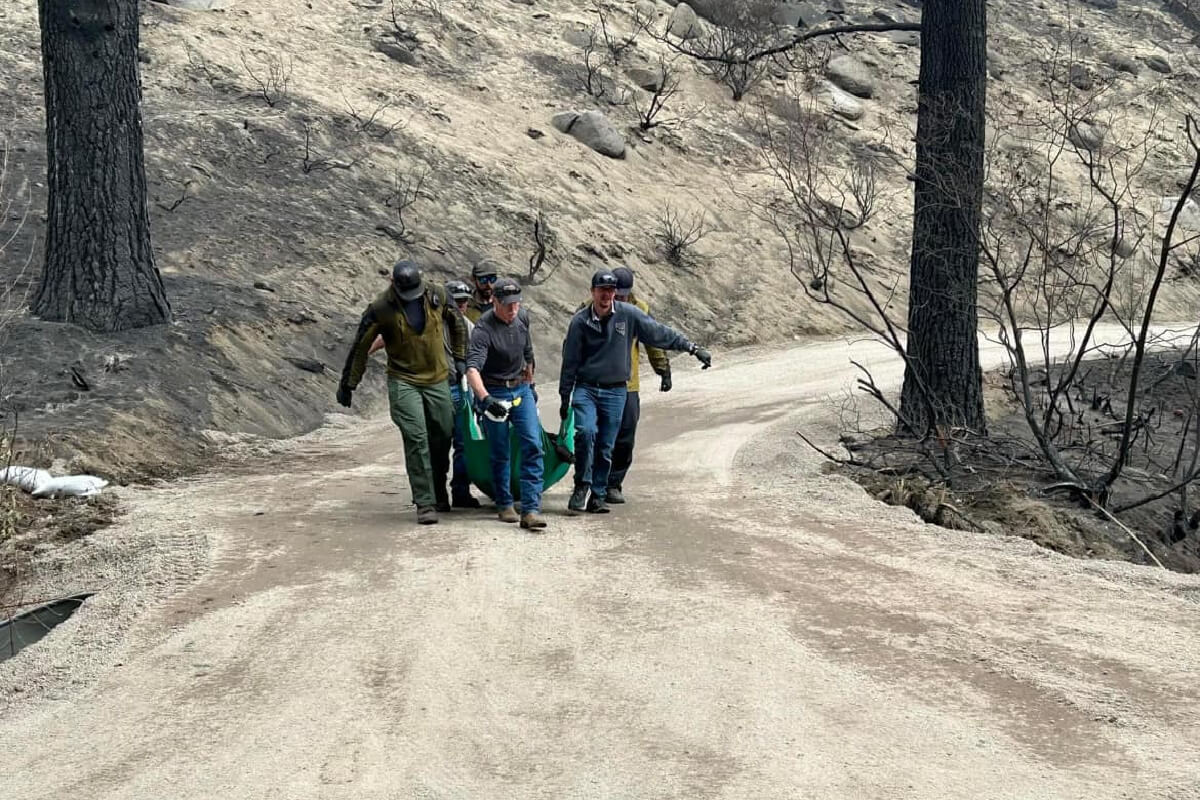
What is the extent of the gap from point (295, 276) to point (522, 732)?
13709mm

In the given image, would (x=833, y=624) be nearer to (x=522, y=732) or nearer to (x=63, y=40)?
(x=522, y=732)

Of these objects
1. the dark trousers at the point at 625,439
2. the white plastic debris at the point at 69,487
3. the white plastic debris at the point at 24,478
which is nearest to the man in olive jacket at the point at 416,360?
the dark trousers at the point at 625,439

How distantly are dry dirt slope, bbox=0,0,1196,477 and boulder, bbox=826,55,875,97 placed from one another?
68 cm

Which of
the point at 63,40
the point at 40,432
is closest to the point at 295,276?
the point at 63,40

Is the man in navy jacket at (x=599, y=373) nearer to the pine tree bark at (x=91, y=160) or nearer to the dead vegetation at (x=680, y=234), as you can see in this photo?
the pine tree bark at (x=91, y=160)

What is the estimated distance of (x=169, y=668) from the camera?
5762 mm

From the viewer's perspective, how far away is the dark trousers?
9609 mm

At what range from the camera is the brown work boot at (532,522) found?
8.59 meters

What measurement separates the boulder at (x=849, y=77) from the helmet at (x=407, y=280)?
28796mm

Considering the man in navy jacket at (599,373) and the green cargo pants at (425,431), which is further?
the man in navy jacket at (599,373)

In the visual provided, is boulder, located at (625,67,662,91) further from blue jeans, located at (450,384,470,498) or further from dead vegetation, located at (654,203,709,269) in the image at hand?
blue jeans, located at (450,384,470,498)

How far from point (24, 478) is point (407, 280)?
3258 mm

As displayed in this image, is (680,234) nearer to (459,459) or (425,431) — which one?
(459,459)

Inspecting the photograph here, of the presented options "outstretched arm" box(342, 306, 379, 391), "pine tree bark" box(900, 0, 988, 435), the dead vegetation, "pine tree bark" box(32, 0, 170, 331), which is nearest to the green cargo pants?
"outstretched arm" box(342, 306, 379, 391)
